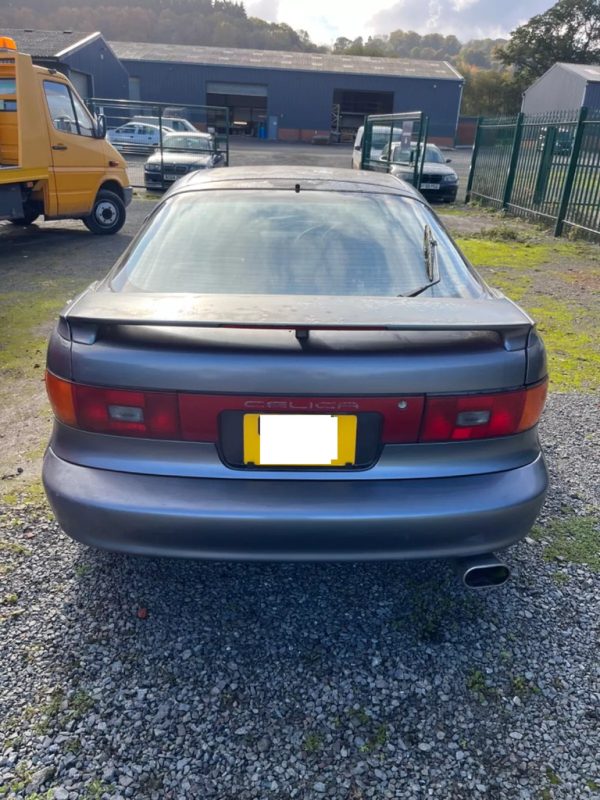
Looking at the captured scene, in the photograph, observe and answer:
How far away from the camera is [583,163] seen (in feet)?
34.5

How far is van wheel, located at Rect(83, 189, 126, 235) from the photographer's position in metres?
10.1

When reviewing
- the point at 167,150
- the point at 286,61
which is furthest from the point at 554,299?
the point at 286,61

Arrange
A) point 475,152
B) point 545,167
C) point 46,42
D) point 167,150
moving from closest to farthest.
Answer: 1. point 545,167
2. point 475,152
3. point 167,150
4. point 46,42

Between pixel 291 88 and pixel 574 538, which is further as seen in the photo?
pixel 291 88

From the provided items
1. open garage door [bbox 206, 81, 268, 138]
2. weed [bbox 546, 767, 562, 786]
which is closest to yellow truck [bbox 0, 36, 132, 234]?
weed [bbox 546, 767, 562, 786]

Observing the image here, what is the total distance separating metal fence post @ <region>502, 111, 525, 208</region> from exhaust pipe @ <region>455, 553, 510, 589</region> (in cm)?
1292

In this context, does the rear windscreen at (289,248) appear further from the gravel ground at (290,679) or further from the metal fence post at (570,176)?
the metal fence post at (570,176)

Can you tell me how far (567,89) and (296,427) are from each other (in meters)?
49.7

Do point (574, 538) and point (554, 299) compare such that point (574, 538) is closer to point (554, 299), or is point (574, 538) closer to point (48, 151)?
point (554, 299)

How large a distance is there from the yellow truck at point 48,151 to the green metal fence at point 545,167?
7894 mm

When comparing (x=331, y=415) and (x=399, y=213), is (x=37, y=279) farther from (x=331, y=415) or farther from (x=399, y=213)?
(x=331, y=415)

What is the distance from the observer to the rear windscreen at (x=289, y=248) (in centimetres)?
243

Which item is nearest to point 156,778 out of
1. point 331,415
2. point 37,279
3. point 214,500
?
point 214,500

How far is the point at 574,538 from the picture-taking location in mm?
2891
